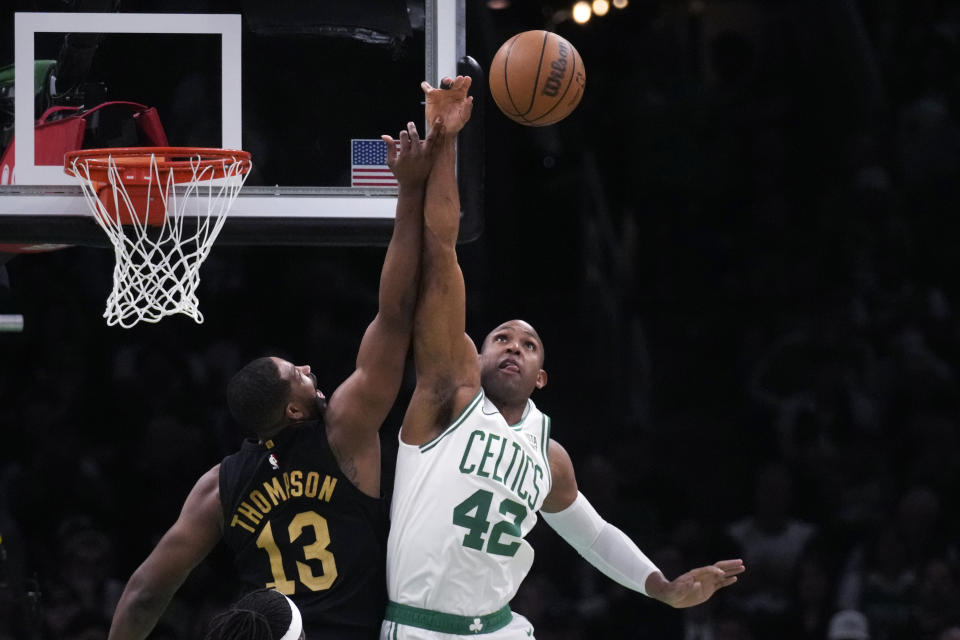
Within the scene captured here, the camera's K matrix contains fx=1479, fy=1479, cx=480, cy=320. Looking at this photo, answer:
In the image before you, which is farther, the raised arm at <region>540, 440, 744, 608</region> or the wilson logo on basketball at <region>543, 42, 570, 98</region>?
the raised arm at <region>540, 440, 744, 608</region>

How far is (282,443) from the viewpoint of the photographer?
4637mm

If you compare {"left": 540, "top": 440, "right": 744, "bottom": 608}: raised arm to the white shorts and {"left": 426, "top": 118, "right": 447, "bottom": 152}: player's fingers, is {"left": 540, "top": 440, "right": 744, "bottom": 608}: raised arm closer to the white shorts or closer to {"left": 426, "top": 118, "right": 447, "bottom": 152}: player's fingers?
the white shorts

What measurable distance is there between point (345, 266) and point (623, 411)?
211 cm

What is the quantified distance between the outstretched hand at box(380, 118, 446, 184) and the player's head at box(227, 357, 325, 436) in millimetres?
712

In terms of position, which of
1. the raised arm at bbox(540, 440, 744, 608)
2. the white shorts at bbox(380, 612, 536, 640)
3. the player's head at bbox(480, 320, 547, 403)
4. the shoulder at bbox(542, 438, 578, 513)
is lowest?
the white shorts at bbox(380, 612, 536, 640)

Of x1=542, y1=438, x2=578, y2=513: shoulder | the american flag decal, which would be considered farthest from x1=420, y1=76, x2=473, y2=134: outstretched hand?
x1=542, y1=438, x2=578, y2=513: shoulder

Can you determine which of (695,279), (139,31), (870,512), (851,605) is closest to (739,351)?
(695,279)

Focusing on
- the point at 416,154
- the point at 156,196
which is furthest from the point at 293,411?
the point at 156,196

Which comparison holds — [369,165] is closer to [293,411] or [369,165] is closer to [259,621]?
[293,411]

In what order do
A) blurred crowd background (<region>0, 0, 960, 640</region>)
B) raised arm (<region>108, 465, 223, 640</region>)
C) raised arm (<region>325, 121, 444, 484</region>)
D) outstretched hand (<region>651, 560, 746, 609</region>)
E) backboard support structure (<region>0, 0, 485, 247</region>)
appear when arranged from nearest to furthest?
1. raised arm (<region>325, 121, 444, 484</region>)
2. raised arm (<region>108, 465, 223, 640</region>)
3. outstretched hand (<region>651, 560, 746, 609</region>)
4. backboard support structure (<region>0, 0, 485, 247</region>)
5. blurred crowd background (<region>0, 0, 960, 640</region>)

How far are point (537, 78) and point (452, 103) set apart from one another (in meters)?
0.48

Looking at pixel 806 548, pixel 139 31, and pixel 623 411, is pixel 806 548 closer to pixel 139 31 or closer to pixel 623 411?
pixel 623 411

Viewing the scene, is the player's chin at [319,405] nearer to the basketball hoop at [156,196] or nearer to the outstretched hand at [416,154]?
the basketball hoop at [156,196]

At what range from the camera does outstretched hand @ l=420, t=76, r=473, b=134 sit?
4.59 metres
